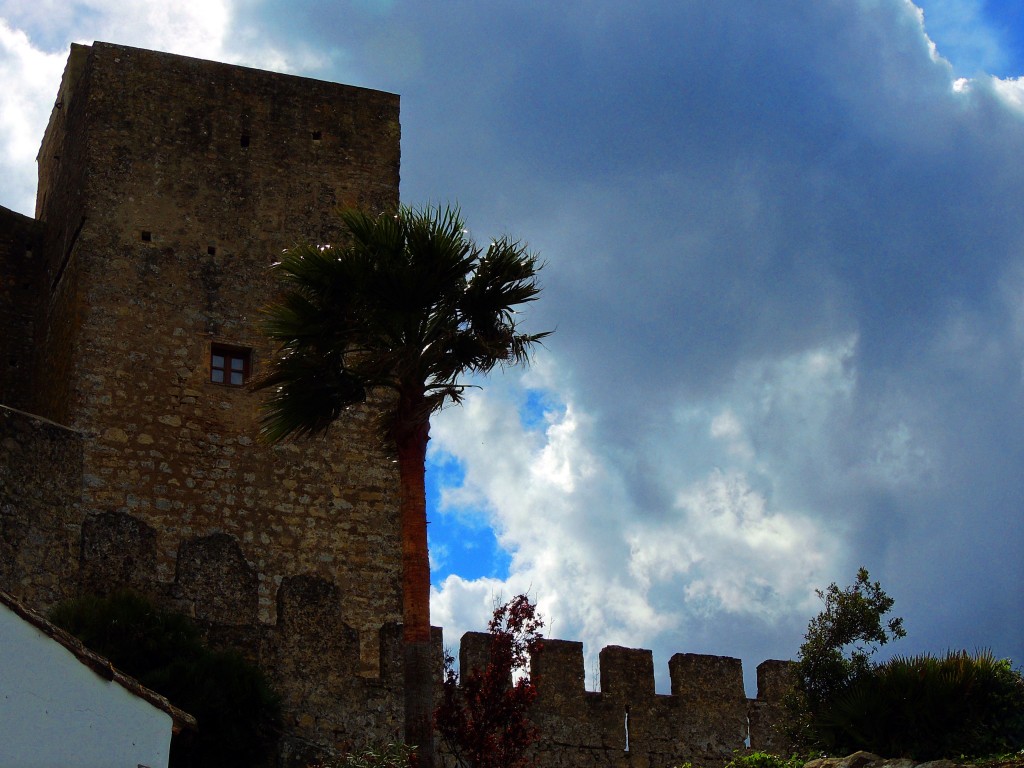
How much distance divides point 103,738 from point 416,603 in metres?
3.71

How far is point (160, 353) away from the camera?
20.5m

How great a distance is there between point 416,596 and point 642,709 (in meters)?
6.06

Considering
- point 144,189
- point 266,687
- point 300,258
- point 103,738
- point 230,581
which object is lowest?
point 103,738

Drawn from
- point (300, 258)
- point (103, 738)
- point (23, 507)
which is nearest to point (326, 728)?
point (23, 507)

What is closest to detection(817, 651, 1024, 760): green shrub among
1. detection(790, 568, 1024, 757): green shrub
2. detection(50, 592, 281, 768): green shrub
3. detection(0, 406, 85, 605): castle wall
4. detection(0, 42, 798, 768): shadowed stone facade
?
detection(790, 568, 1024, 757): green shrub

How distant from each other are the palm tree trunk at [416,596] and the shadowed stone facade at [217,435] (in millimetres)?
2929

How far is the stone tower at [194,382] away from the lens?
731 inches

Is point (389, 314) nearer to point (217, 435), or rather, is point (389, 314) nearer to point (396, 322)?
point (396, 322)

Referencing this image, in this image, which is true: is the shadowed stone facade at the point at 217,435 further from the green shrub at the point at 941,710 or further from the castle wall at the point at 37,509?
the green shrub at the point at 941,710

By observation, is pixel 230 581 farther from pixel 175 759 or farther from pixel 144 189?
pixel 144 189

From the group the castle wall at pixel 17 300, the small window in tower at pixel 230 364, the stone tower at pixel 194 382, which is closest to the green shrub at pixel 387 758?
the stone tower at pixel 194 382

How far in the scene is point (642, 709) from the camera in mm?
20312

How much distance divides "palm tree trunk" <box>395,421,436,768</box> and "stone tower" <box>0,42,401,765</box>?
12.1ft

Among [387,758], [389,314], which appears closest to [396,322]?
[389,314]
